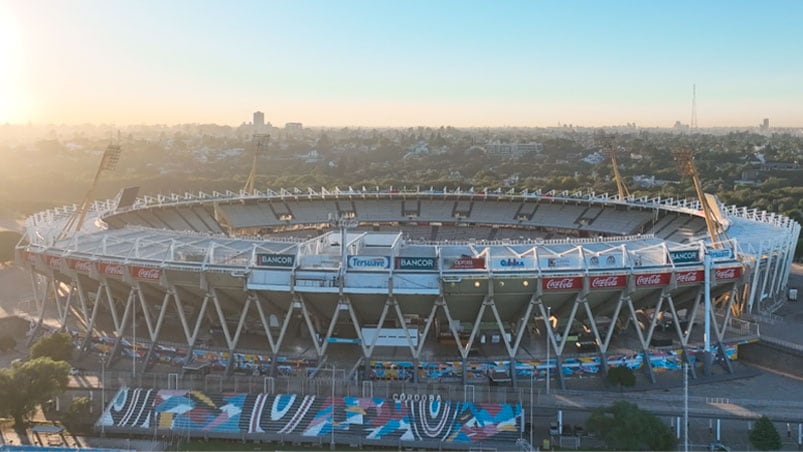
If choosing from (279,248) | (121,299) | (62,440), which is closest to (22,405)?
(62,440)

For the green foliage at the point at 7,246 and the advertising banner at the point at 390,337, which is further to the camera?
the green foliage at the point at 7,246

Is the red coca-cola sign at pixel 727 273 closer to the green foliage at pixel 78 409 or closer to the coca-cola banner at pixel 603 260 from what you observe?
the coca-cola banner at pixel 603 260

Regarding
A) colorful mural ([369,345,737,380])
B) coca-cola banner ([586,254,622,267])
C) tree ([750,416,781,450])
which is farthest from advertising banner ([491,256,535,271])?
tree ([750,416,781,450])

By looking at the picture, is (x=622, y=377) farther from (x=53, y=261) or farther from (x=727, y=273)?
(x=53, y=261)

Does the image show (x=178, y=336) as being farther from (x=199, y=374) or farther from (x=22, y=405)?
(x=22, y=405)

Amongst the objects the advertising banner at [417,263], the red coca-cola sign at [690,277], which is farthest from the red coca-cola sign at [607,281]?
the advertising banner at [417,263]

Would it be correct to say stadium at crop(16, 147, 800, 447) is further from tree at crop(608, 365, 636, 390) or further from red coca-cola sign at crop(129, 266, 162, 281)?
tree at crop(608, 365, 636, 390)

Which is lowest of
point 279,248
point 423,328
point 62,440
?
point 62,440
